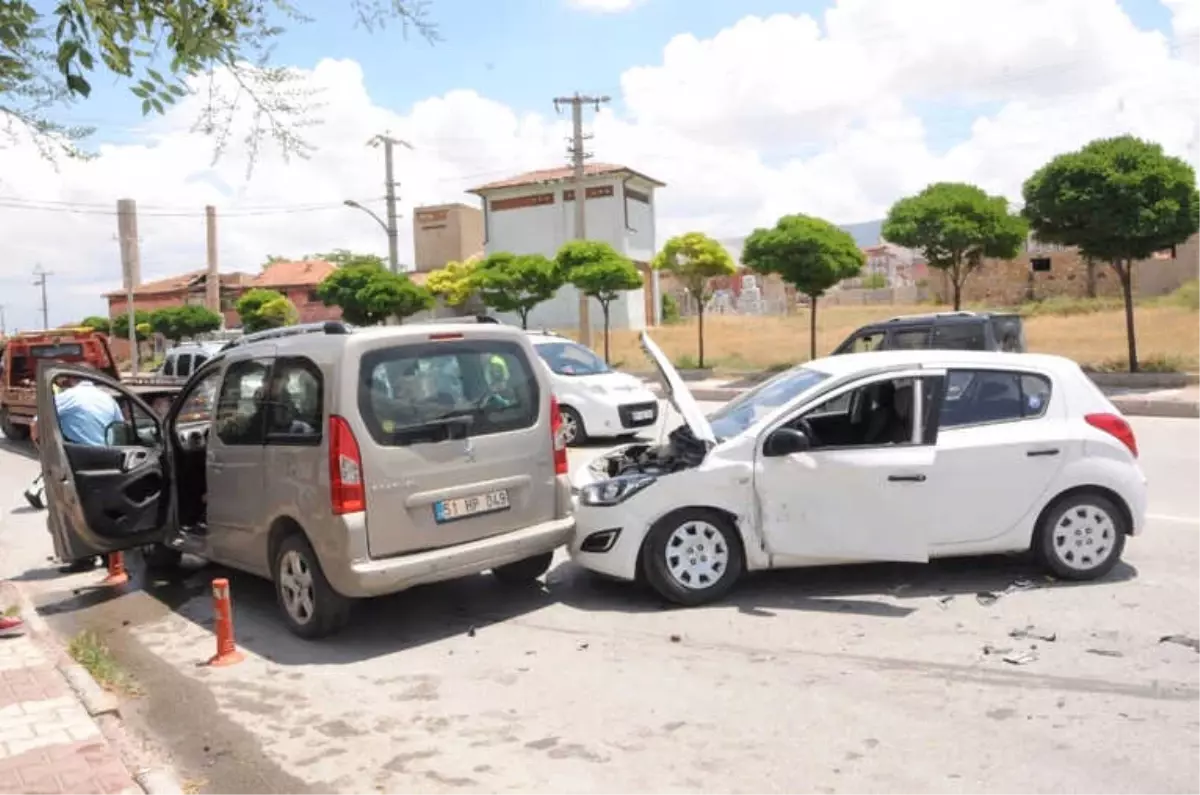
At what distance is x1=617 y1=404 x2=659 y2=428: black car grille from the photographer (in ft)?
45.5

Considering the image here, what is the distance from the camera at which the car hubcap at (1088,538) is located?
6.40m

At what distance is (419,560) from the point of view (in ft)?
18.8

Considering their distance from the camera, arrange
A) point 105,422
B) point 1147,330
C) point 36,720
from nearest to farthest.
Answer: point 36,720, point 105,422, point 1147,330

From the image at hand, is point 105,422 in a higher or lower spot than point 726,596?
higher

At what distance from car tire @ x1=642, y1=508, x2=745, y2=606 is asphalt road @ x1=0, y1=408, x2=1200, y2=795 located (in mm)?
136

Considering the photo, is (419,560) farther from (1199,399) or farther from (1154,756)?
(1199,399)

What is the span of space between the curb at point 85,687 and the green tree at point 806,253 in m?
19.8

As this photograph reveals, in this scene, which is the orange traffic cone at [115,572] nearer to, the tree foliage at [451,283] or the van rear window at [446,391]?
the van rear window at [446,391]

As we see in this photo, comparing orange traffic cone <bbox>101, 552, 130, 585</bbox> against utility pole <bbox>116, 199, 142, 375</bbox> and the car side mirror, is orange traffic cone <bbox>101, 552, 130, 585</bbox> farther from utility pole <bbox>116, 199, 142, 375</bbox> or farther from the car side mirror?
utility pole <bbox>116, 199, 142, 375</bbox>

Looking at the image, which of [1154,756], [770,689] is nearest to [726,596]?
[770,689]

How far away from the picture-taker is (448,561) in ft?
19.2

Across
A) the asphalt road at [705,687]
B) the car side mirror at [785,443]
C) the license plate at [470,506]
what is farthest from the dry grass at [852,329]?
the license plate at [470,506]

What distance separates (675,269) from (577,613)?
82.1 feet

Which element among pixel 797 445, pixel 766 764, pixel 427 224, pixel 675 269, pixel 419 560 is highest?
pixel 427 224
